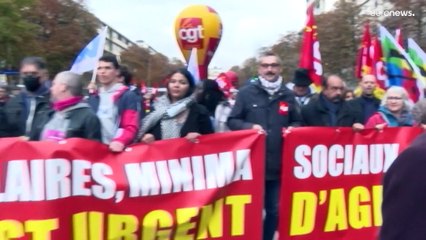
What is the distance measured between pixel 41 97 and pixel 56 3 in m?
60.3

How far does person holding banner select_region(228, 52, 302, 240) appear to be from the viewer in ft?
22.4

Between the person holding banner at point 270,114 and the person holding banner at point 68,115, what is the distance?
158 centimetres

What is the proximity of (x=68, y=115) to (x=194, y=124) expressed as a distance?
42.8 inches

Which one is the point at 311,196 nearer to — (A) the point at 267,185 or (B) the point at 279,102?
(A) the point at 267,185

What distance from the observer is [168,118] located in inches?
243

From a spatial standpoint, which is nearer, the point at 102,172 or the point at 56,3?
the point at 102,172

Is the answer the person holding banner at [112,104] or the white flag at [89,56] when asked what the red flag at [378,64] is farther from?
the person holding banner at [112,104]

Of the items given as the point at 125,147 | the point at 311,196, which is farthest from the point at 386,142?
the point at 125,147

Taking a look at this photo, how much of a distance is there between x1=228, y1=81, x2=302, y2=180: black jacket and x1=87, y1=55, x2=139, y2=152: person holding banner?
3.51 ft

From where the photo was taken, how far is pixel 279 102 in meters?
6.93

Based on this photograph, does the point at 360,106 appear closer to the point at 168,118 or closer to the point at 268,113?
the point at 268,113

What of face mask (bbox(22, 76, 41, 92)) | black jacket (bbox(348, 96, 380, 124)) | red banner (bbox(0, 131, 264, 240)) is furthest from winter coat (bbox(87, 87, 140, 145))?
black jacket (bbox(348, 96, 380, 124))

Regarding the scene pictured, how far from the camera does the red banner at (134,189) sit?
5316 mm

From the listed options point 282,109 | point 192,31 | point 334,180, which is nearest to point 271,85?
point 282,109
